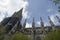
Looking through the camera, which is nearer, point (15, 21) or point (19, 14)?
point (15, 21)

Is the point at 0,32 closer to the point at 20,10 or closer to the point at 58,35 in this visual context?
the point at 58,35

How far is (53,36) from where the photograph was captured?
61.2 m

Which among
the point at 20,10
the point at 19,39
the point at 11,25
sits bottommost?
the point at 19,39

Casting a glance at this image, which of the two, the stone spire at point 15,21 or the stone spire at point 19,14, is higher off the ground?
the stone spire at point 19,14

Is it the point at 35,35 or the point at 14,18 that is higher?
the point at 14,18

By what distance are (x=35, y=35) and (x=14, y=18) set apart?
29190mm

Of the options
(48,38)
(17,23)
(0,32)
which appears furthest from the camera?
(17,23)

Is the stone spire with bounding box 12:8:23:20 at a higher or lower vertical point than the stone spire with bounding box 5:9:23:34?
higher

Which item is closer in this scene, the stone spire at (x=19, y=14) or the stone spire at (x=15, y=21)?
the stone spire at (x=15, y=21)

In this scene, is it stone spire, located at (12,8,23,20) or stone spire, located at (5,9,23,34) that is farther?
stone spire, located at (12,8,23,20)

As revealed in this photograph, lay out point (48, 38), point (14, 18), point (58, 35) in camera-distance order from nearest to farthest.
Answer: point (58, 35)
point (48, 38)
point (14, 18)

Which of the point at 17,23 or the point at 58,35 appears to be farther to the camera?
the point at 17,23

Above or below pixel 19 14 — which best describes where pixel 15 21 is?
below

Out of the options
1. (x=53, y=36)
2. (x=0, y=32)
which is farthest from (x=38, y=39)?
(x=0, y=32)
